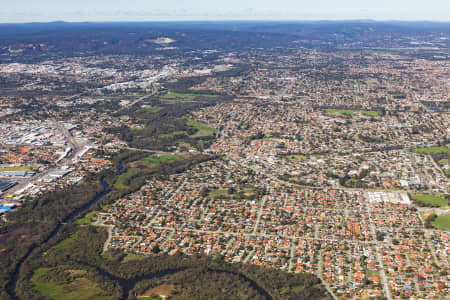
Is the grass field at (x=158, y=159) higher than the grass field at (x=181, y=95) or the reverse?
the reverse

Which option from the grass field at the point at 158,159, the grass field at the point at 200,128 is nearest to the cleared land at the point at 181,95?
the grass field at the point at 200,128

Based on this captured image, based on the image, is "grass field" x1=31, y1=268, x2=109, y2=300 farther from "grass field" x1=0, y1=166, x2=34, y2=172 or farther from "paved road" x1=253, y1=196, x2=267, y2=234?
"grass field" x1=0, y1=166, x2=34, y2=172

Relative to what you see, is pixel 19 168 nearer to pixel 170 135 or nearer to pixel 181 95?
pixel 170 135

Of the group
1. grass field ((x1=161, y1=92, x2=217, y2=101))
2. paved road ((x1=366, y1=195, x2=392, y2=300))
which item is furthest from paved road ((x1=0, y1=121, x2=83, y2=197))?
paved road ((x1=366, y1=195, x2=392, y2=300))

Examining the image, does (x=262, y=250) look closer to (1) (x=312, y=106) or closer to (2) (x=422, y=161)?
(2) (x=422, y=161)

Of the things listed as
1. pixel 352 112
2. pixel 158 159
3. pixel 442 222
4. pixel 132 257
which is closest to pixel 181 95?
pixel 352 112

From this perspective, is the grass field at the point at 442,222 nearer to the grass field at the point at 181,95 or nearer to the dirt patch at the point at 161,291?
the dirt patch at the point at 161,291

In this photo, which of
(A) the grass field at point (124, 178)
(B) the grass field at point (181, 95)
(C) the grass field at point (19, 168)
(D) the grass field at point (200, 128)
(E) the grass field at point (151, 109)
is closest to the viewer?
(A) the grass field at point (124, 178)

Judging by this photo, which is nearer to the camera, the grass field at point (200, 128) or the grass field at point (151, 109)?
the grass field at point (200, 128)
